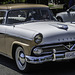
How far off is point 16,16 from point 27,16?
311mm

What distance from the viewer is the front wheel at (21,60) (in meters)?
6.32

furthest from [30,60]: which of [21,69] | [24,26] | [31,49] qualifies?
[24,26]

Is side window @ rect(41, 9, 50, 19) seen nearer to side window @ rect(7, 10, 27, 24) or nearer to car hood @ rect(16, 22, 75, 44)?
side window @ rect(7, 10, 27, 24)

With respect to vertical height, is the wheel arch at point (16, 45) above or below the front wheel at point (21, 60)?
above

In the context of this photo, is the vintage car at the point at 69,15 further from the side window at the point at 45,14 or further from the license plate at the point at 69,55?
the license plate at the point at 69,55

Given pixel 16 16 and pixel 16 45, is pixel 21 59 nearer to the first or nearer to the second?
pixel 16 45

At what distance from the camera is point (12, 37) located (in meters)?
6.67


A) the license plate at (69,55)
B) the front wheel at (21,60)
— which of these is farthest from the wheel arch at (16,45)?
the license plate at (69,55)

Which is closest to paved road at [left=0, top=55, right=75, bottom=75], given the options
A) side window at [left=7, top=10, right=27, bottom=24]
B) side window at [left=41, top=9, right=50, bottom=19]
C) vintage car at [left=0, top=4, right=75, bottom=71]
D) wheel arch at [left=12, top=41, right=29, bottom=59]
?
vintage car at [left=0, top=4, right=75, bottom=71]

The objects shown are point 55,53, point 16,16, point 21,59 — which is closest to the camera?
point 55,53

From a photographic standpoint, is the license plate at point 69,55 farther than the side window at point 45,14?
No

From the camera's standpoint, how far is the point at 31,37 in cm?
600

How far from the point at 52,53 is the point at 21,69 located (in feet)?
2.99

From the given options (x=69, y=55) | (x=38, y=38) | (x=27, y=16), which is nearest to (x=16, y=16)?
(x=27, y=16)
